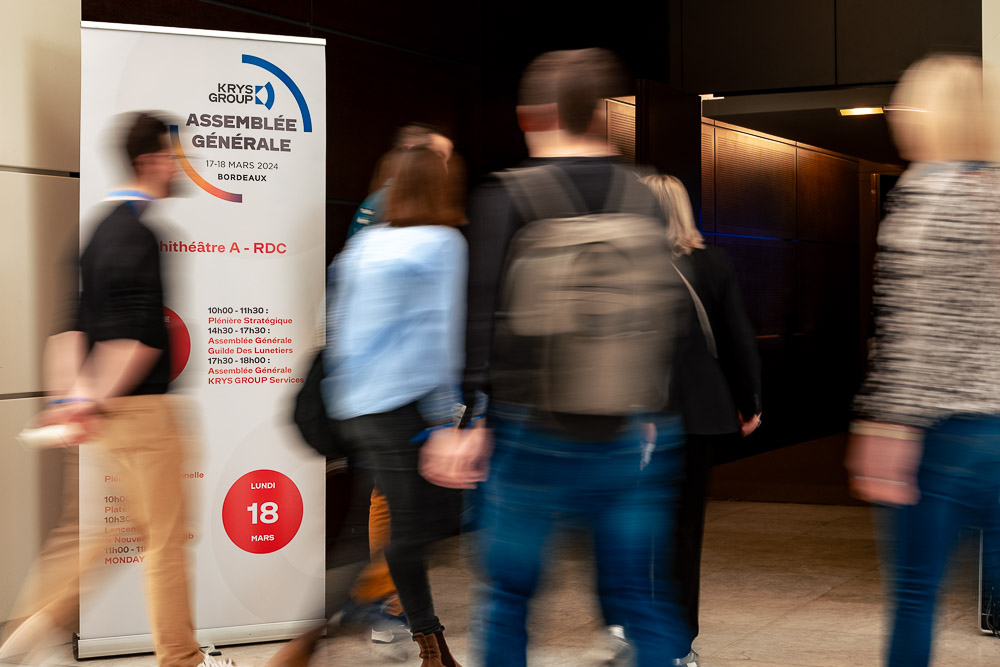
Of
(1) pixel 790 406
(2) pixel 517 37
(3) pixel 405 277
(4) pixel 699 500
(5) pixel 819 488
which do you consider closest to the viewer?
(3) pixel 405 277

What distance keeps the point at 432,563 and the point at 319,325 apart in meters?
1.78

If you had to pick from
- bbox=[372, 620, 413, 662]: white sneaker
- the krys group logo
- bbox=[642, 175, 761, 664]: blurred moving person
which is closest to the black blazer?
bbox=[642, 175, 761, 664]: blurred moving person

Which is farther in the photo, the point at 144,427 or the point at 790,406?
the point at 790,406

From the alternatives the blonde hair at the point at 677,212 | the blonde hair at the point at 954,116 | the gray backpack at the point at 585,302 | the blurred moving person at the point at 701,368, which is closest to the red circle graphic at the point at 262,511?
the blurred moving person at the point at 701,368

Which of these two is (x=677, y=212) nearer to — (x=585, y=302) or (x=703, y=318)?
(x=703, y=318)

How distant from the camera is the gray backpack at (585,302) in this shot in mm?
2186

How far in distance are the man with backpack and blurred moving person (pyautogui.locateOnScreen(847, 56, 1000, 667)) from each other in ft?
1.62

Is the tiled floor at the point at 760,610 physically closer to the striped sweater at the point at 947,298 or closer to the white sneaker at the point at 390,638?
the white sneaker at the point at 390,638

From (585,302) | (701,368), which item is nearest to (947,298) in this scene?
(585,302)

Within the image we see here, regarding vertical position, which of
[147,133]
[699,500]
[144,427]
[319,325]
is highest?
[147,133]

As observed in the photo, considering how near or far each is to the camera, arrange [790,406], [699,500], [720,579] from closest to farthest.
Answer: [699,500]
[720,579]
[790,406]

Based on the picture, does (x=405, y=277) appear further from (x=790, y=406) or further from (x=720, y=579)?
(x=790, y=406)

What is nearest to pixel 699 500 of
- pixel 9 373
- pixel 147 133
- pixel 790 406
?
pixel 147 133

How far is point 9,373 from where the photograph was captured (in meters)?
4.32
